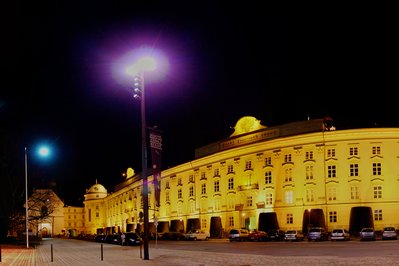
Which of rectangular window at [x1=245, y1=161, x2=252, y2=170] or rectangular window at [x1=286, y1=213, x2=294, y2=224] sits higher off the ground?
rectangular window at [x1=245, y1=161, x2=252, y2=170]

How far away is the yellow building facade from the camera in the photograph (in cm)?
6438

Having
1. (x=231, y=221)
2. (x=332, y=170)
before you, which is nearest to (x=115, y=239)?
(x=231, y=221)

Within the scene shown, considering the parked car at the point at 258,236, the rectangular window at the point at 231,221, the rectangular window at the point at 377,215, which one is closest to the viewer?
the parked car at the point at 258,236

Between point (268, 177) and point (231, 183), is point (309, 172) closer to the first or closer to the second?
point (268, 177)

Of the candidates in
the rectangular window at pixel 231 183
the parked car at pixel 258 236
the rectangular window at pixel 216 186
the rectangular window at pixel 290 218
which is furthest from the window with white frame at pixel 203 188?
the parked car at pixel 258 236

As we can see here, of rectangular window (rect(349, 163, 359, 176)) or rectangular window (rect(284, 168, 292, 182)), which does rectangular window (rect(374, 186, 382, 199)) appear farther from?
rectangular window (rect(284, 168, 292, 182))

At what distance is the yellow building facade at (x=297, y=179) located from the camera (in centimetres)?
6438

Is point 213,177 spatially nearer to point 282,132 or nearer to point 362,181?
point 282,132

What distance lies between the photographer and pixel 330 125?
228ft

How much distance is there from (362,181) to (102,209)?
11614 centimetres

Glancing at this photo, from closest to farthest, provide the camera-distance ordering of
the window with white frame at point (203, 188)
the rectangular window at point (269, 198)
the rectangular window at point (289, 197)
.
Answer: the rectangular window at point (289, 197)
the rectangular window at point (269, 198)
the window with white frame at point (203, 188)

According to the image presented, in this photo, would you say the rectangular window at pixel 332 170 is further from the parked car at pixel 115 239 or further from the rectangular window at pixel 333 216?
the parked car at pixel 115 239

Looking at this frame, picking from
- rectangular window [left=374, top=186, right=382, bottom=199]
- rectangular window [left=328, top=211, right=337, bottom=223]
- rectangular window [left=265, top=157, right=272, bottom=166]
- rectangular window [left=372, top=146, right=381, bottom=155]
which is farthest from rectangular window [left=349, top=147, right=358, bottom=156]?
rectangular window [left=265, top=157, right=272, bottom=166]

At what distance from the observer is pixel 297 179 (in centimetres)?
6906
